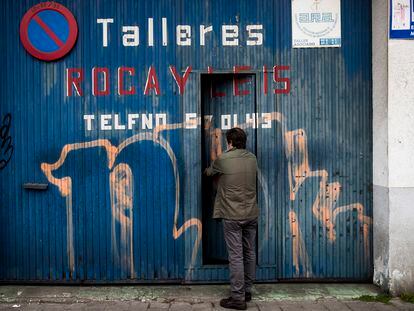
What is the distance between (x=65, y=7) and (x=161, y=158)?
2.18 m

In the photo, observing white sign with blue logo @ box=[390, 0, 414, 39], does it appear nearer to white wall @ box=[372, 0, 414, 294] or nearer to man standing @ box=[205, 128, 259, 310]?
white wall @ box=[372, 0, 414, 294]

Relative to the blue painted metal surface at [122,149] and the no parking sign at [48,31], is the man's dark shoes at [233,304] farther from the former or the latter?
the no parking sign at [48,31]

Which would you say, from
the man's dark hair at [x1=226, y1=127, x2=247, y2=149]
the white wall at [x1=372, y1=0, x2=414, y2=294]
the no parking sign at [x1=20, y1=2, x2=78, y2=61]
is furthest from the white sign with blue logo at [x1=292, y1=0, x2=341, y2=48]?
the no parking sign at [x1=20, y1=2, x2=78, y2=61]

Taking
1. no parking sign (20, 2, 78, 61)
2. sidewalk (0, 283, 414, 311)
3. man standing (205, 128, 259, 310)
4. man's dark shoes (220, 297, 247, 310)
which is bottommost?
sidewalk (0, 283, 414, 311)

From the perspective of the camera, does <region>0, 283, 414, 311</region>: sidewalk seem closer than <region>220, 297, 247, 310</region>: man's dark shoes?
No

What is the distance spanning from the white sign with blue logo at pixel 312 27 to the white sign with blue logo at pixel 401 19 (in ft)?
2.16

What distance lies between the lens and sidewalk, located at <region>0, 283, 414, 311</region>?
5363 mm

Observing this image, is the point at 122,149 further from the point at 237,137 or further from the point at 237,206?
the point at 237,206

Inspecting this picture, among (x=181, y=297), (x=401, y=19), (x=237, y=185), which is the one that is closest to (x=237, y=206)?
(x=237, y=185)

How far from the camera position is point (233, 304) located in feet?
17.3

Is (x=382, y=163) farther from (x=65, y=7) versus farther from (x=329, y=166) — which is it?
(x=65, y=7)

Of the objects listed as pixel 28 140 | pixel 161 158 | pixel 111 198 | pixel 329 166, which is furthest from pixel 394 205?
pixel 28 140

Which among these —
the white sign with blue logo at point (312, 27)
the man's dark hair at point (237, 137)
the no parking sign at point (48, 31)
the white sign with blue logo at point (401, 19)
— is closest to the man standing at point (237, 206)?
the man's dark hair at point (237, 137)

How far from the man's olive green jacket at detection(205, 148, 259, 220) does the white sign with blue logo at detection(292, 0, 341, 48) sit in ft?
5.65
